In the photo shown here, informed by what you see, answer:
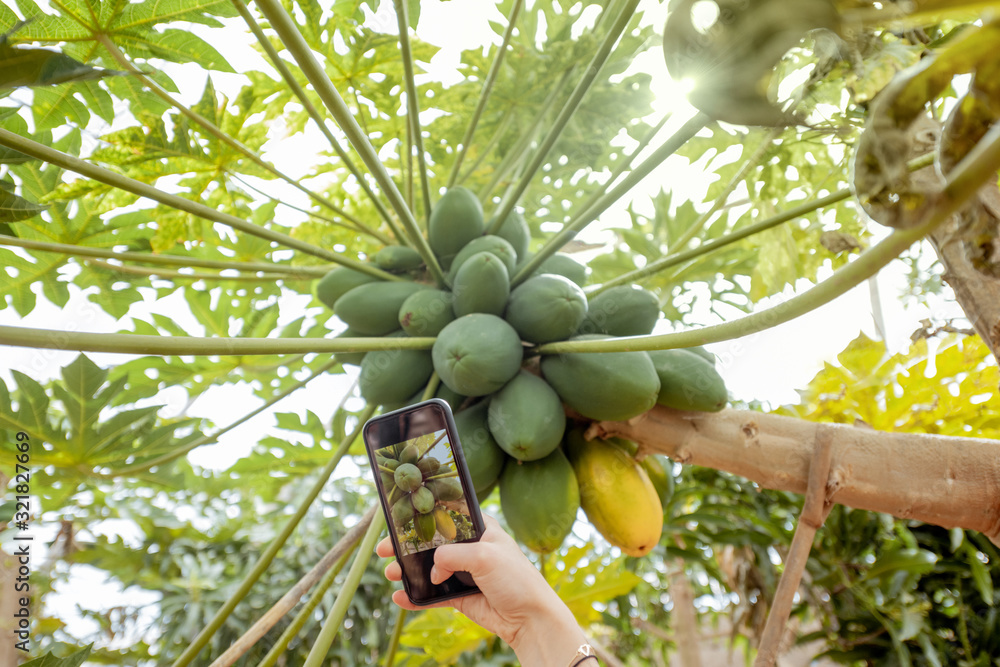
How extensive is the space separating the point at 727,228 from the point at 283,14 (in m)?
1.83

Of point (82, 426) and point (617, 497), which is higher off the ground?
point (82, 426)

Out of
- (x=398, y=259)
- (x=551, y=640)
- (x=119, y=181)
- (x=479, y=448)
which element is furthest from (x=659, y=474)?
(x=119, y=181)

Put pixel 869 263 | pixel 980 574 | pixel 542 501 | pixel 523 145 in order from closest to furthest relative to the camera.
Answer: pixel 869 263 < pixel 542 501 < pixel 980 574 < pixel 523 145

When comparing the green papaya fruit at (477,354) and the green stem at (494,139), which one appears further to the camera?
the green stem at (494,139)

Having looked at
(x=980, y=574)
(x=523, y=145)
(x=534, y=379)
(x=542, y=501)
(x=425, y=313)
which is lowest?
(x=980, y=574)

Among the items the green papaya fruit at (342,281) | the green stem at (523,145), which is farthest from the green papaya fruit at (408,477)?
the green stem at (523,145)

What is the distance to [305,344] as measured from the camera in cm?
96

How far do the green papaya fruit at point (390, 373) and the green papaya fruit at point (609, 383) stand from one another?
1.08 ft

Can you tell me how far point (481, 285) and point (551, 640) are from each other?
70 cm

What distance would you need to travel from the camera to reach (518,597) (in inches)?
41.4

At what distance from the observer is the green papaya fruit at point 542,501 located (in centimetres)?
127

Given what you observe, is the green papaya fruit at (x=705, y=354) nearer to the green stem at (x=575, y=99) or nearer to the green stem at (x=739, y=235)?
the green stem at (x=739, y=235)

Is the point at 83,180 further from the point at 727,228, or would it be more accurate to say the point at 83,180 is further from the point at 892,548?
the point at 892,548

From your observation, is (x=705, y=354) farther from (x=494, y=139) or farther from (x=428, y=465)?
(x=494, y=139)
